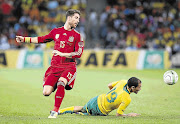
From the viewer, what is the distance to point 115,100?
7734mm

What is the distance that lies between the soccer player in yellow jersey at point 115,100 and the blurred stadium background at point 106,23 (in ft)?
54.8

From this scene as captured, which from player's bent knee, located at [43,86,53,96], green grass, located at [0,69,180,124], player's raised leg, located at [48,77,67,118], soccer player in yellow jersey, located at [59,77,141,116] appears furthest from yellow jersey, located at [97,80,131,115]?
player's bent knee, located at [43,86,53,96]

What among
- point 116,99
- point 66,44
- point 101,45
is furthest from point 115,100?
point 101,45

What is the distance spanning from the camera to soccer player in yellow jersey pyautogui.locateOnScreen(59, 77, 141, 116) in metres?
7.63

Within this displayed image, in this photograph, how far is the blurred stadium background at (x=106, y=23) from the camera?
1026 inches

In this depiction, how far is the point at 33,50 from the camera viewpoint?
23656mm

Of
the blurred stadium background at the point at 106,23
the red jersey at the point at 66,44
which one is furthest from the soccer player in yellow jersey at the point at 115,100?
the blurred stadium background at the point at 106,23

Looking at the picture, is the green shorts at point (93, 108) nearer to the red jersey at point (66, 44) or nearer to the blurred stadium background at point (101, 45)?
the red jersey at point (66, 44)

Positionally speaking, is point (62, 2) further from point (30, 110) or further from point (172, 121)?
point (172, 121)

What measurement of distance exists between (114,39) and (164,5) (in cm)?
564

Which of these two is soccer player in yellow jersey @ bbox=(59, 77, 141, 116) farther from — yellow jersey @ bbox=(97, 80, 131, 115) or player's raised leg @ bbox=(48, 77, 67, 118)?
player's raised leg @ bbox=(48, 77, 67, 118)

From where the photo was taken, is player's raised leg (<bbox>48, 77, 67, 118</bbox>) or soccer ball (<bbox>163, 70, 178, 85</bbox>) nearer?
player's raised leg (<bbox>48, 77, 67, 118</bbox>)

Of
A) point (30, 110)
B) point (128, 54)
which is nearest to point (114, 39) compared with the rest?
point (128, 54)

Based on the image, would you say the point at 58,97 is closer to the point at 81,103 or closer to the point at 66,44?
the point at 66,44
